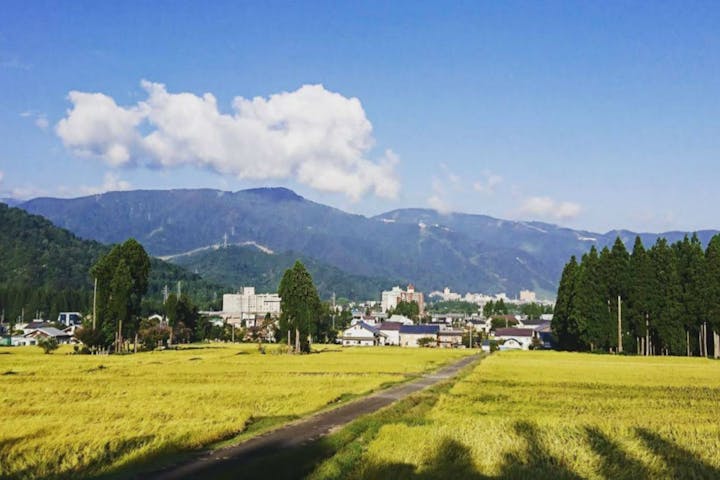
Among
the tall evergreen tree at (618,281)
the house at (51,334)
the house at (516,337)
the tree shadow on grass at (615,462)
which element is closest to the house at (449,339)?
the house at (516,337)

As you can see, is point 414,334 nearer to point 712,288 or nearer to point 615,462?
point 712,288

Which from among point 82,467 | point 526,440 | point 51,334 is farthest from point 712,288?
point 51,334

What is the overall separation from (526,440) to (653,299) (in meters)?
78.8

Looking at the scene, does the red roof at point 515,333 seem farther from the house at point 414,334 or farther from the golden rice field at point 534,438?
the golden rice field at point 534,438

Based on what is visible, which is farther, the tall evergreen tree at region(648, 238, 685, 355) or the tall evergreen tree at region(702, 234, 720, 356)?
the tall evergreen tree at region(648, 238, 685, 355)

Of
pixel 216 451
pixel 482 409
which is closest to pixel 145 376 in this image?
pixel 482 409

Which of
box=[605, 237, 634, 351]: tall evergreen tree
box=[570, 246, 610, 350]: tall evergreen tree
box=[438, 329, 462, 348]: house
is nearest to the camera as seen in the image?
box=[605, 237, 634, 351]: tall evergreen tree

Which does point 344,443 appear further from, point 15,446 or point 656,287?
point 656,287

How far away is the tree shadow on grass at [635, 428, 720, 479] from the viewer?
17.4 metres

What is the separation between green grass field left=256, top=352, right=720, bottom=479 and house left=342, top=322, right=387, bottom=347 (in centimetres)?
13533

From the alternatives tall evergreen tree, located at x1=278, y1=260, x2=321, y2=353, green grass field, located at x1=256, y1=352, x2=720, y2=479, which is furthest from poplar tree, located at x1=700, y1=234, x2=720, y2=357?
tall evergreen tree, located at x1=278, y1=260, x2=321, y2=353

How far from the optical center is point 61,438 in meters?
21.8

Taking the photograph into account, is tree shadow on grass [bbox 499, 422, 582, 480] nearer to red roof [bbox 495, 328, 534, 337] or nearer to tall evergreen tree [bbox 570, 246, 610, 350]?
tall evergreen tree [bbox 570, 246, 610, 350]

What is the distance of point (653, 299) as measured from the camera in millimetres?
93000
